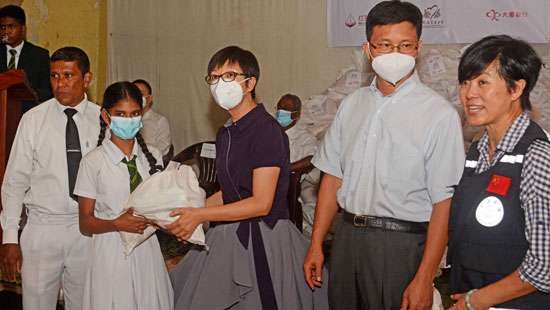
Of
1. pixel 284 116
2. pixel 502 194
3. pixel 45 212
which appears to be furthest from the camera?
pixel 284 116

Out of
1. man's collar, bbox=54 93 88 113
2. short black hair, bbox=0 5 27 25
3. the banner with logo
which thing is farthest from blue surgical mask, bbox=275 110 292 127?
man's collar, bbox=54 93 88 113

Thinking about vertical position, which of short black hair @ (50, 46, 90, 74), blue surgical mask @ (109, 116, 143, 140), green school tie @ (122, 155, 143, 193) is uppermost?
short black hair @ (50, 46, 90, 74)

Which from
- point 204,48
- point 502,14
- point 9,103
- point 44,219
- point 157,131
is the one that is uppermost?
point 502,14

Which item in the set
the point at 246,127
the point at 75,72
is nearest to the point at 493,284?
the point at 246,127

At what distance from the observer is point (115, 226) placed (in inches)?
102

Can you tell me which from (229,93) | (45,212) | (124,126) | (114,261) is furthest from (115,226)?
(229,93)

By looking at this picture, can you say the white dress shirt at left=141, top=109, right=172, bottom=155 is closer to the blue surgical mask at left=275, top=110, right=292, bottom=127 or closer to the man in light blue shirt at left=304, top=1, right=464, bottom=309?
the blue surgical mask at left=275, top=110, right=292, bottom=127

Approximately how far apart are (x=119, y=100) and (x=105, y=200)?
390mm

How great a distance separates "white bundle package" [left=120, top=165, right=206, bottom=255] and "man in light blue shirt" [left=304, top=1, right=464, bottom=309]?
53cm

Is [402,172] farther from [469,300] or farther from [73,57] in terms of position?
[73,57]

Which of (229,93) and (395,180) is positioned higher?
(229,93)

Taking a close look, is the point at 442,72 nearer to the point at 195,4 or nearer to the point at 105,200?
the point at 195,4

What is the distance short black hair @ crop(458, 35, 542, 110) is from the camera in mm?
1892

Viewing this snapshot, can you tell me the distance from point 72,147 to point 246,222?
92 centimetres
